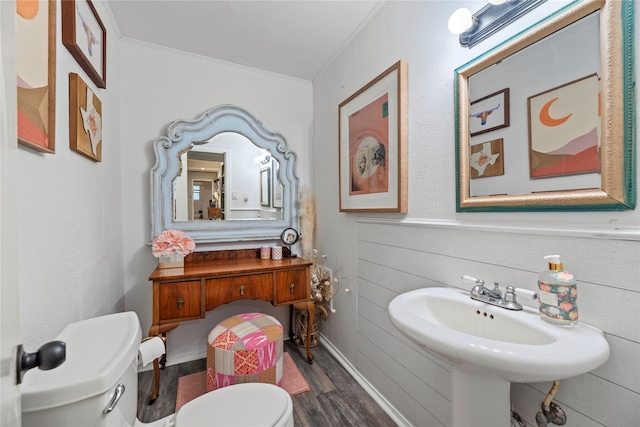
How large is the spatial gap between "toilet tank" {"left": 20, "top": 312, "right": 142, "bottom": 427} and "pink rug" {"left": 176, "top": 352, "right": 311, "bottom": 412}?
100 centimetres

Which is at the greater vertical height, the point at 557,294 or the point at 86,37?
the point at 86,37

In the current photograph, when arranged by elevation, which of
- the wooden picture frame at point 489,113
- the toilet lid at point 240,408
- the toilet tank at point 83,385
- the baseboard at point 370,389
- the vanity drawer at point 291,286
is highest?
the wooden picture frame at point 489,113

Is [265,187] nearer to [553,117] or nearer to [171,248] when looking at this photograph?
[171,248]

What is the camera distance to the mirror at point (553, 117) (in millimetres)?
722

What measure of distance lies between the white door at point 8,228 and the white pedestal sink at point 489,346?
85cm

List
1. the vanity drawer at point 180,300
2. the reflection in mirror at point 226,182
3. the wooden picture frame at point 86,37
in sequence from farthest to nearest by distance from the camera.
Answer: the reflection in mirror at point 226,182 → the vanity drawer at point 180,300 → the wooden picture frame at point 86,37

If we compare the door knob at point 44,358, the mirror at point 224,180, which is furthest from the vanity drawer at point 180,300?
the door knob at point 44,358

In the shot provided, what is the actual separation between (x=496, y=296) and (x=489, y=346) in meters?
0.35

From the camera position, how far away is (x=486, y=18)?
40.7 inches

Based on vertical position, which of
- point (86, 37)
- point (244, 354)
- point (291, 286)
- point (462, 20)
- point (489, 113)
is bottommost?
point (244, 354)

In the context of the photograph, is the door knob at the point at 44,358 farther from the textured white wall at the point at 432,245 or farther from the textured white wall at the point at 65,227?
the textured white wall at the point at 432,245

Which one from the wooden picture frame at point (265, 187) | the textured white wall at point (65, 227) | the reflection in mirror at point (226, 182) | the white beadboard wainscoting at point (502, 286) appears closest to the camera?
the white beadboard wainscoting at point (502, 286)

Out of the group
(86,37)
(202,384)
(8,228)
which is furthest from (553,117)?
(202,384)

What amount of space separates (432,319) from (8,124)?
130 cm
